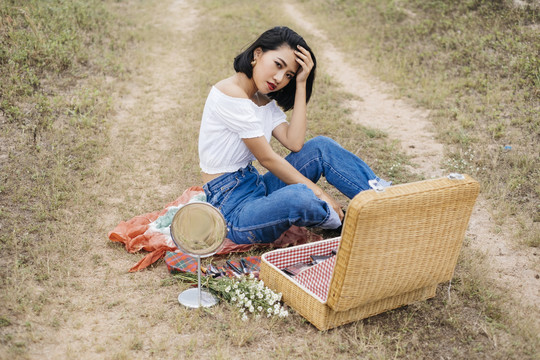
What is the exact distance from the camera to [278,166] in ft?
12.0

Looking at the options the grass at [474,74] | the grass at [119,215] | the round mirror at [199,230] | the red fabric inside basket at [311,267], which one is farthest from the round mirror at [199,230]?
the grass at [474,74]

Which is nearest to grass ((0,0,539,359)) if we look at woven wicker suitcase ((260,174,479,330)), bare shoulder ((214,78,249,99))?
woven wicker suitcase ((260,174,479,330))

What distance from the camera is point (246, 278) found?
11.1ft

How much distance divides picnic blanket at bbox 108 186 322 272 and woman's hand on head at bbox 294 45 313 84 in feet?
3.78

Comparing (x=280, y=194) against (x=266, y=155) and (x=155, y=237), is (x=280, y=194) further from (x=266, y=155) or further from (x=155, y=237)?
(x=155, y=237)

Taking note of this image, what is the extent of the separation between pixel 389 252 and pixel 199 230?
106 cm

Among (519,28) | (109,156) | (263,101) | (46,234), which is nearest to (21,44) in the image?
(109,156)

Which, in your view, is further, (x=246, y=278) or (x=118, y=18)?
(x=118, y=18)

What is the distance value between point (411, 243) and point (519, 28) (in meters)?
6.42

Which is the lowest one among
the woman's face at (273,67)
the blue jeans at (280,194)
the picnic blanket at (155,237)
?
the picnic blanket at (155,237)

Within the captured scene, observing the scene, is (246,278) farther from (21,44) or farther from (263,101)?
(21,44)

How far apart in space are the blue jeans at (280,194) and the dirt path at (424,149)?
1137 mm

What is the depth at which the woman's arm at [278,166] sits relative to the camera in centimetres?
358

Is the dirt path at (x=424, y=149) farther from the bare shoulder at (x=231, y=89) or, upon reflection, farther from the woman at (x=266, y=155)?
the bare shoulder at (x=231, y=89)
